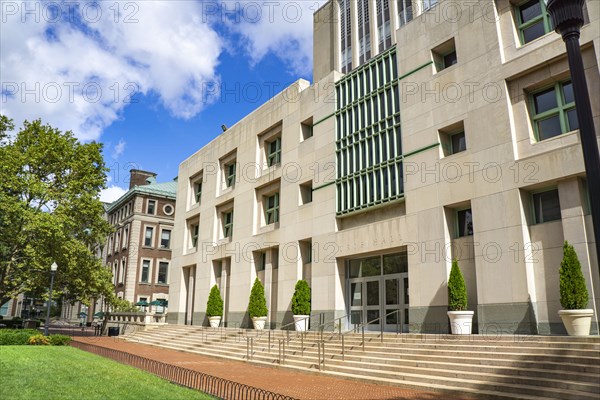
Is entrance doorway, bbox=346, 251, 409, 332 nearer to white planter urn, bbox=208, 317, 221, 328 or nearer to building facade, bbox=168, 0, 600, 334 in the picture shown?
building facade, bbox=168, 0, 600, 334

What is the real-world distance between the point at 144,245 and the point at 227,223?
2775 centimetres

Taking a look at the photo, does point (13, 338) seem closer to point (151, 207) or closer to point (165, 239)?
point (165, 239)

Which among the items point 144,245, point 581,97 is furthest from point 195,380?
point 144,245

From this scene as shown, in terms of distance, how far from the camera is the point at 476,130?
18.1 meters

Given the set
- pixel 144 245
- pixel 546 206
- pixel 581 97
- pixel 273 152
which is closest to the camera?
pixel 581 97

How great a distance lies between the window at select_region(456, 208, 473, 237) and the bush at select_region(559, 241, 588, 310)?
4.47 meters

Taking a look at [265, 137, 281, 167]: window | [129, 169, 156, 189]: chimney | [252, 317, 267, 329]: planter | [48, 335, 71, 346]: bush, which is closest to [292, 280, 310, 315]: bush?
[252, 317, 267, 329]: planter

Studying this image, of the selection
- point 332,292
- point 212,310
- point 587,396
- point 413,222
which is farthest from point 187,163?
point 587,396

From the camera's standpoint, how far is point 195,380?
11.9 m

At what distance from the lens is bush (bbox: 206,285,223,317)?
3077cm

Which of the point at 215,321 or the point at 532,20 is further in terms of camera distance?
the point at 215,321

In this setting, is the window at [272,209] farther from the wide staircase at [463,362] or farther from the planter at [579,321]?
the planter at [579,321]

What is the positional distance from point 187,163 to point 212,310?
15.7 meters

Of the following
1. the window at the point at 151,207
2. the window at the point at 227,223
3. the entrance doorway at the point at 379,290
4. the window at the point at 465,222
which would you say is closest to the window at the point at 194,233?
the window at the point at 227,223
